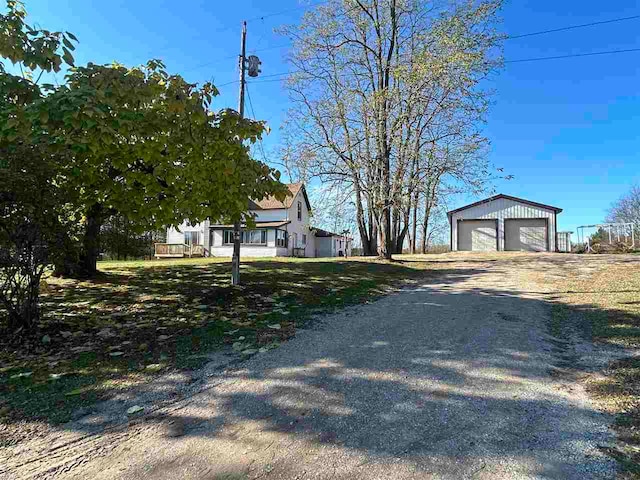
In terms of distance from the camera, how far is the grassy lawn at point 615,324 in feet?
8.32

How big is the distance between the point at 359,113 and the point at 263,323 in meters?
12.4

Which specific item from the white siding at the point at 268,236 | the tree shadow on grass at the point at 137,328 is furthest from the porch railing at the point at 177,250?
the tree shadow on grass at the point at 137,328

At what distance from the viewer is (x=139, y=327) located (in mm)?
5348

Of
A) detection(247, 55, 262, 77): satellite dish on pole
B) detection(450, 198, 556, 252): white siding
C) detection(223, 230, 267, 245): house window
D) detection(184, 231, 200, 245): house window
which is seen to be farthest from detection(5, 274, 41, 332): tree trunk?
detection(184, 231, 200, 245): house window

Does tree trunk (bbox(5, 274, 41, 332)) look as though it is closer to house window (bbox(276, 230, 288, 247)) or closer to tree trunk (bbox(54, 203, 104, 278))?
tree trunk (bbox(54, 203, 104, 278))

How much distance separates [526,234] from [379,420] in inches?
1012

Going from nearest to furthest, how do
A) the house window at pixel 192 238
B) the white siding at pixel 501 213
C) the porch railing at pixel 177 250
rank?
1. the white siding at pixel 501 213
2. the porch railing at pixel 177 250
3. the house window at pixel 192 238

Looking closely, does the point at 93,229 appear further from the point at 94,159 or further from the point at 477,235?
the point at 477,235

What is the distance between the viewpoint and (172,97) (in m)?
5.75

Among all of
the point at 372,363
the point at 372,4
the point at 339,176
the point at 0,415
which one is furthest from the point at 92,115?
the point at 372,4

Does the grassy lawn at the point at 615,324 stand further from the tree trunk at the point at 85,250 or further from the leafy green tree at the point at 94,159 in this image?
the tree trunk at the point at 85,250

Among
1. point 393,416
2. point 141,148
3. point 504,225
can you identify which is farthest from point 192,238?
point 393,416

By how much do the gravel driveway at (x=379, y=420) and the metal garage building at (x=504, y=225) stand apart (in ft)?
74.0

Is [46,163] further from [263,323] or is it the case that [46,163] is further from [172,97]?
[263,323]
